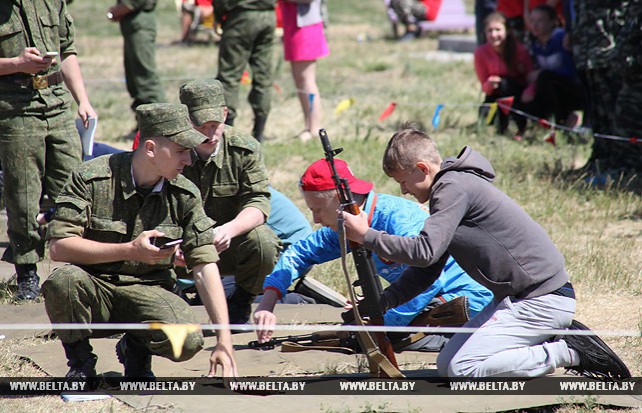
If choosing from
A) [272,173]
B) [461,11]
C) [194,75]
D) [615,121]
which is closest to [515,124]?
[615,121]

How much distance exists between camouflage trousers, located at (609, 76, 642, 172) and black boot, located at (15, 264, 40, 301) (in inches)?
186

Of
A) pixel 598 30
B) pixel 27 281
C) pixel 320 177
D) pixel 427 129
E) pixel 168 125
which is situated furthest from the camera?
pixel 427 129

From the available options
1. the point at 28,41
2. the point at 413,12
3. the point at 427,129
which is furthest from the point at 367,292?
the point at 413,12

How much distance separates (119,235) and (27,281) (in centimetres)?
165

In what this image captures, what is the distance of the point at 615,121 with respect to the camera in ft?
25.5

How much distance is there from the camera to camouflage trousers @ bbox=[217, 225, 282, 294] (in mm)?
4961

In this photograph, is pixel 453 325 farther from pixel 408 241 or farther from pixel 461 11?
Answer: pixel 461 11

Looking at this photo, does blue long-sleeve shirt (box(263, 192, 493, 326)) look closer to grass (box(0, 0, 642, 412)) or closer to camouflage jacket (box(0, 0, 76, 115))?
grass (box(0, 0, 642, 412))

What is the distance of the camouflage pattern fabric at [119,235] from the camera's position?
153 inches

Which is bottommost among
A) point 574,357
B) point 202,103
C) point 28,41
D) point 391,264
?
point 574,357

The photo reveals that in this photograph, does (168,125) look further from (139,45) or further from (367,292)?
(139,45)

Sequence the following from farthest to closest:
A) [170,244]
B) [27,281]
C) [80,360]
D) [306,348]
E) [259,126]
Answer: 1. [259,126]
2. [27,281]
3. [306,348]
4. [80,360]
5. [170,244]

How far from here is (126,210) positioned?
400cm

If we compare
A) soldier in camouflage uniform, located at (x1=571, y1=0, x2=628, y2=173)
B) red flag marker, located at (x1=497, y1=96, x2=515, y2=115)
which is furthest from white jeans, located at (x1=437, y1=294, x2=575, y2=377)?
red flag marker, located at (x1=497, y1=96, x2=515, y2=115)
